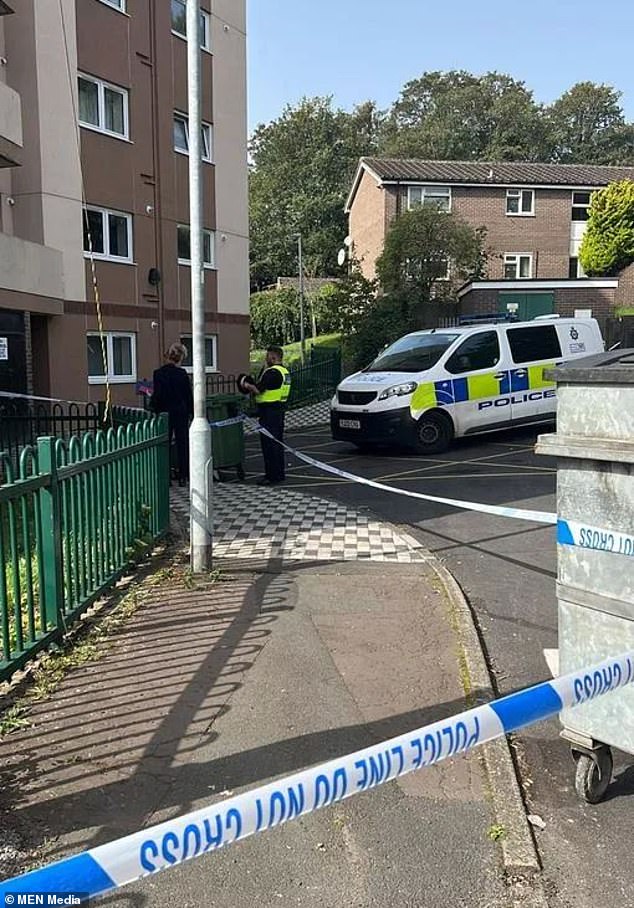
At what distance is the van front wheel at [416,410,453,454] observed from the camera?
41.8 ft

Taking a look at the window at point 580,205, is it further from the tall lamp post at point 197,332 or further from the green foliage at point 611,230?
the tall lamp post at point 197,332

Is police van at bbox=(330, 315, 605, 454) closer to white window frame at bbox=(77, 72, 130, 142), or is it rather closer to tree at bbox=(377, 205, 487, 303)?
white window frame at bbox=(77, 72, 130, 142)

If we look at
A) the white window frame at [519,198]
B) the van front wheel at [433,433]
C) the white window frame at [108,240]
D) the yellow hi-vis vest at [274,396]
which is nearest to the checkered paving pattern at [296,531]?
the yellow hi-vis vest at [274,396]

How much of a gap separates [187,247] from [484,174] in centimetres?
1893

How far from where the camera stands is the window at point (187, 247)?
19953 millimetres

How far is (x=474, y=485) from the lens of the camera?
1027cm

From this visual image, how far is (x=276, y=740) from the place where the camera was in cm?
353

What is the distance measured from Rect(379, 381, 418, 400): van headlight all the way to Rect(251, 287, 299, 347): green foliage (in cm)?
2585

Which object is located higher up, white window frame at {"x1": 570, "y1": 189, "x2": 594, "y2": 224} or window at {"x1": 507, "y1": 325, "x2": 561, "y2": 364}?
white window frame at {"x1": 570, "y1": 189, "x2": 594, "y2": 224}

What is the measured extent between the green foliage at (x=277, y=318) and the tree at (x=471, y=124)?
2885 cm

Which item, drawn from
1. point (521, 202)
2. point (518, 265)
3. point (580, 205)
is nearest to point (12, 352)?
point (518, 265)

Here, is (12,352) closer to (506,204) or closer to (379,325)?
(379,325)

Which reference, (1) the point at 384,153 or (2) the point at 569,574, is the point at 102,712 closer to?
(2) the point at 569,574

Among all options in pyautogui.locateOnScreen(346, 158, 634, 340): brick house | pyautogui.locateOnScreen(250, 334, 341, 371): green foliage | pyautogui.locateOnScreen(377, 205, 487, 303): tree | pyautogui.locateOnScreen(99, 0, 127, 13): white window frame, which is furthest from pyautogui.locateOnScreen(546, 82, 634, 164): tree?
pyautogui.locateOnScreen(99, 0, 127, 13): white window frame
